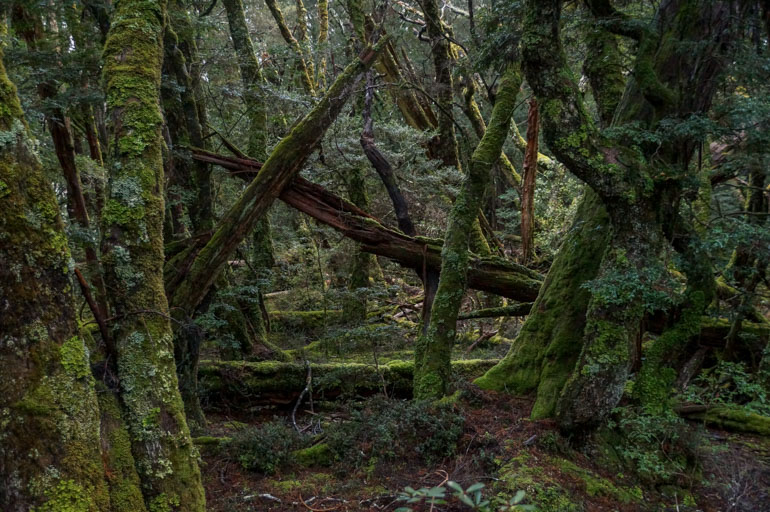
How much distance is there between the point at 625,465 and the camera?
15.5ft

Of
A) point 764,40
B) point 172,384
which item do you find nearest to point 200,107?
point 172,384

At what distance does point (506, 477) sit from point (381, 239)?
12.6 ft

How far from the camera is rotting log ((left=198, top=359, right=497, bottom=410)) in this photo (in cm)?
755

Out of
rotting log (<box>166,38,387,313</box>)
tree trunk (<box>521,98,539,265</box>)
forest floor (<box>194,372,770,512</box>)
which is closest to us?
forest floor (<box>194,372,770,512</box>)

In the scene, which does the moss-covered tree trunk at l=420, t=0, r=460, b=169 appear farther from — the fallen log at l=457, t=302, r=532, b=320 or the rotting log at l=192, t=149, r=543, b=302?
the fallen log at l=457, t=302, r=532, b=320

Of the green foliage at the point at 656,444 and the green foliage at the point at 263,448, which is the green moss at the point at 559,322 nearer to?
the green foliage at the point at 656,444

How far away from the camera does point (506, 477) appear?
4.09 meters

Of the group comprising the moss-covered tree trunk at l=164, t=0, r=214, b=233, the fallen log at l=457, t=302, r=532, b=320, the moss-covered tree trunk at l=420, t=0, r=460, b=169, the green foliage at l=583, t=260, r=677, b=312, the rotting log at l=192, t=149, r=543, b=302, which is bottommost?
the fallen log at l=457, t=302, r=532, b=320

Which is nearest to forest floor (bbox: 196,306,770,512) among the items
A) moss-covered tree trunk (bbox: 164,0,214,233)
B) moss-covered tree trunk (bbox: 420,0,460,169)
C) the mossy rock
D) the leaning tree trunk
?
the leaning tree trunk

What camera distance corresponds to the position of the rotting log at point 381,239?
265 inches

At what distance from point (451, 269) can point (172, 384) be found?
341 centimetres

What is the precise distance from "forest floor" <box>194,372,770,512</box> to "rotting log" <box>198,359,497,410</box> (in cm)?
234

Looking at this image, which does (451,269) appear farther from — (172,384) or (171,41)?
(171,41)

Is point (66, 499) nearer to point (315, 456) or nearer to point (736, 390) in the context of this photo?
point (315, 456)
